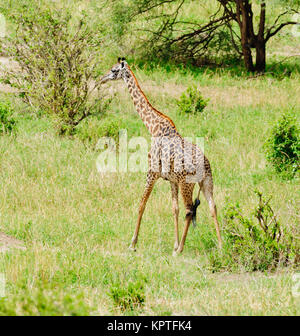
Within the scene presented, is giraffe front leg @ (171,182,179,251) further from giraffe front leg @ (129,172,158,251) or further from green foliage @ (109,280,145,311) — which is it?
green foliage @ (109,280,145,311)

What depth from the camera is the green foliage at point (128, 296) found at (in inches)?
215

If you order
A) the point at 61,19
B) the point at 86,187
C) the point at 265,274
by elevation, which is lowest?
the point at 265,274

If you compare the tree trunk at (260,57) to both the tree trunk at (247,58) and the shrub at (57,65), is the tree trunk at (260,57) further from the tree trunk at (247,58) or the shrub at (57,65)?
the shrub at (57,65)

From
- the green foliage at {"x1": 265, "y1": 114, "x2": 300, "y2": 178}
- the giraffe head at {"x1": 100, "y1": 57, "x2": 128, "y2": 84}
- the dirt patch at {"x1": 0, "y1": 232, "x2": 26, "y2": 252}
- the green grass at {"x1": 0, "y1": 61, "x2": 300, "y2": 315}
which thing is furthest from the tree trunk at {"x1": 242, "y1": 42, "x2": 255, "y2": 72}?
the dirt patch at {"x1": 0, "y1": 232, "x2": 26, "y2": 252}

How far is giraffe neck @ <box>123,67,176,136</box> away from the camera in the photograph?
7.54m

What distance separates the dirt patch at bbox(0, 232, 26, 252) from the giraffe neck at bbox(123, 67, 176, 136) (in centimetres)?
202

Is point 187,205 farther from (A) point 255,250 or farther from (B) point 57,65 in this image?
(B) point 57,65

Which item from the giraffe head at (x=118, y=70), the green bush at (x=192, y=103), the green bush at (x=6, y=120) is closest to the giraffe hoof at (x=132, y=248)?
the giraffe head at (x=118, y=70)

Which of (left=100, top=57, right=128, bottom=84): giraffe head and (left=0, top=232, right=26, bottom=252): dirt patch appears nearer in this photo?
(left=0, top=232, right=26, bottom=252): dirt patch

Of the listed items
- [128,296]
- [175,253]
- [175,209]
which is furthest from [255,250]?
[128,296]

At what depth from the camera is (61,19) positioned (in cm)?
1245
